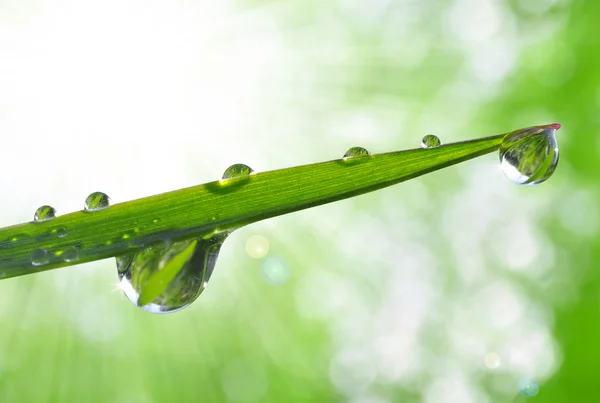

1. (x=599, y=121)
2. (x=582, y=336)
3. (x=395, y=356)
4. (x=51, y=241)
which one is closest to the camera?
(x=51, y=241)

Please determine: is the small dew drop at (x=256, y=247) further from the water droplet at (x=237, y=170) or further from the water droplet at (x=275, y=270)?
the water droplet at (x=237, y=170)

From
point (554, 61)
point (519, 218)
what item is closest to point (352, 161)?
point (519, 218)

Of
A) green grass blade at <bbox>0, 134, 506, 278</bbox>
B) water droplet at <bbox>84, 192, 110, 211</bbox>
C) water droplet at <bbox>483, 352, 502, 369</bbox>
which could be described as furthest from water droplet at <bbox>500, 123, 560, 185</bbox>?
water droplet at <bbox>483, 352, 502, 369</bbox>

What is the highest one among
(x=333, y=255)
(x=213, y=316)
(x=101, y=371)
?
(x=333, y=255)

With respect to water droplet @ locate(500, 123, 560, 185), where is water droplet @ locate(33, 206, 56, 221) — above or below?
above

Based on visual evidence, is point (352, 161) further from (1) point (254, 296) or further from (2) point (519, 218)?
(2) point (519, 218)

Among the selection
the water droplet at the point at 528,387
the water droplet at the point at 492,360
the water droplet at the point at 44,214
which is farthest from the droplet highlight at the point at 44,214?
the water droplet at the point at 492,360

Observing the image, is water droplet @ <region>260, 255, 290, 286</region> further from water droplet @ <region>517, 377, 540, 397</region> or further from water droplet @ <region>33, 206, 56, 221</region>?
water droplet @ <region>33, 206, 56, 221</region>
